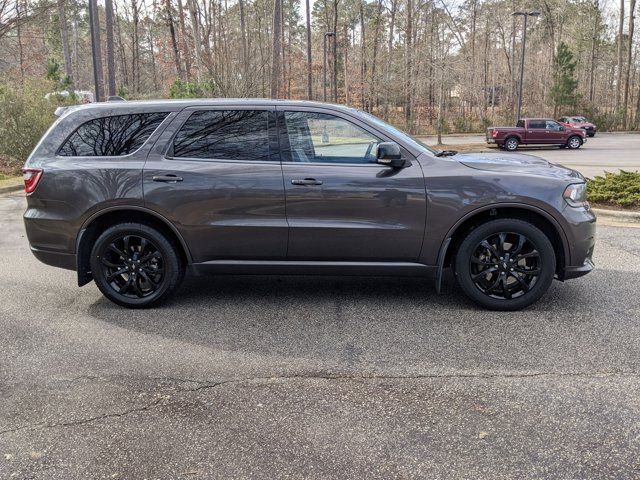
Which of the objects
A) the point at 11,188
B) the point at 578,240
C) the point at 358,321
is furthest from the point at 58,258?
the point at 11,188

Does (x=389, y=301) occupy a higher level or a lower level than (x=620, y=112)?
lower

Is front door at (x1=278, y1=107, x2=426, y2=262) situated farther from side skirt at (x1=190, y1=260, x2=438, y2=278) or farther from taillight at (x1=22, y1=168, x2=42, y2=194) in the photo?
taillight at (x1=22, y1=168, x2=42, y2=194)

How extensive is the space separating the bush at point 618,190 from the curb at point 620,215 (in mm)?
291

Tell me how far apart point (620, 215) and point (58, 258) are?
819 cm

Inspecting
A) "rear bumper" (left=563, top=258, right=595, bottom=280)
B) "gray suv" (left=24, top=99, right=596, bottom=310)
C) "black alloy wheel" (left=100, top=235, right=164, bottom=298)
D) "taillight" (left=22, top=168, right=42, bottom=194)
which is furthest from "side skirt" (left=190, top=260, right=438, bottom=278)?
"taillight" (left=22, top=168, right=42, bottom=194)

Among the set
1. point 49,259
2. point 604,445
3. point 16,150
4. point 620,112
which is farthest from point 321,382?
point 620,112

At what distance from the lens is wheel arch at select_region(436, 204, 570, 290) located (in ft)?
14.7

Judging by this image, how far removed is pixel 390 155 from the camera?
14.4 ft

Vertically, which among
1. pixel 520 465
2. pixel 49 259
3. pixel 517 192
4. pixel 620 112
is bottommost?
pixel 520 465

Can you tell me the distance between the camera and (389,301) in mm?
4965

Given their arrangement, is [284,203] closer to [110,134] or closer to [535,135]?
[110,134]

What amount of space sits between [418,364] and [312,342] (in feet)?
2.69

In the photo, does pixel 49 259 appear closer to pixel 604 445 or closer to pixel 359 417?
pixel 359 417

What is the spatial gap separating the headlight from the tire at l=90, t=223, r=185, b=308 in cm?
328
